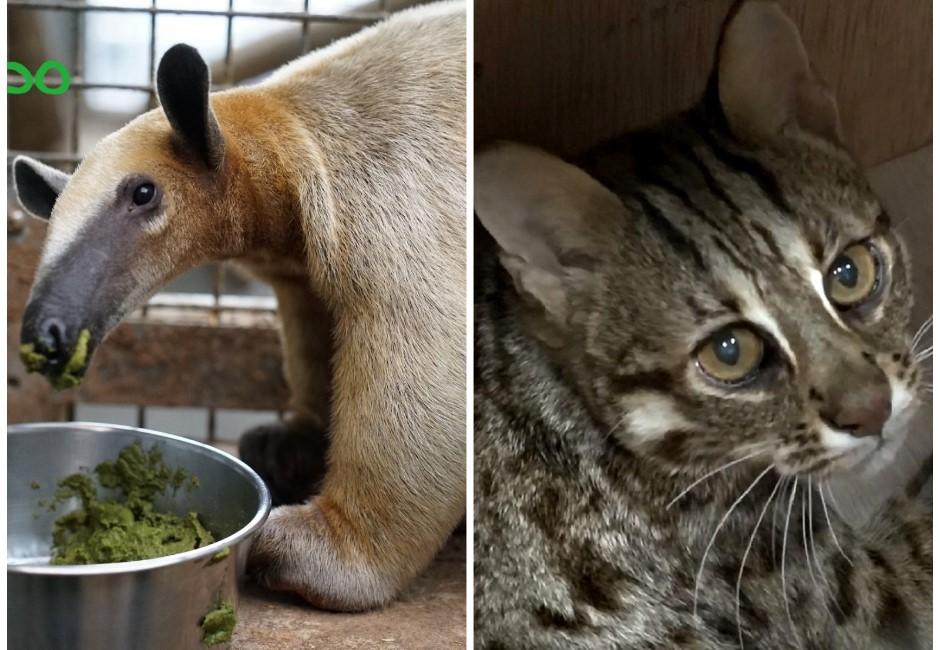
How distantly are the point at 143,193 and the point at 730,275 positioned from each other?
591mm

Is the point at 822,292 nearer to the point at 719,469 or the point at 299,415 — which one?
the point at 719,469

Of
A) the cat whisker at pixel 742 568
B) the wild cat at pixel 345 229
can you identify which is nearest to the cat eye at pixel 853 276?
the cat whisker at pixel 742 568

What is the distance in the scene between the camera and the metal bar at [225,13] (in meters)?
1.08

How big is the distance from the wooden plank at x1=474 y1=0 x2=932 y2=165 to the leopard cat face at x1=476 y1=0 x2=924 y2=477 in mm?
24

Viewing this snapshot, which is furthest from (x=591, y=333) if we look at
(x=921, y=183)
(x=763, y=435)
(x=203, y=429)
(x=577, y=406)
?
(x=203, y=429)

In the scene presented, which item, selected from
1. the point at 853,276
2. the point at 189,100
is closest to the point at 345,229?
the point at 189,100

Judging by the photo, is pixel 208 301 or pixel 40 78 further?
pixel 208 301

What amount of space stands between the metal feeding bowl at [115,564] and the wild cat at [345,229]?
64 millimetres

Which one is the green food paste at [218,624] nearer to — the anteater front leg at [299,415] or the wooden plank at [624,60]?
the anteater front leg at [299,415]

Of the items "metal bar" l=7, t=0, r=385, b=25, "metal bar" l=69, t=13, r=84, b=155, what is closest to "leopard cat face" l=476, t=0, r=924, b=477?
"metal bar" l=7, t=0, r=385, b=25

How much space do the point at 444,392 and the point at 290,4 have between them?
447 millimetres

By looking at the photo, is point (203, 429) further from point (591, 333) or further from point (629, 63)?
point (629, 63)

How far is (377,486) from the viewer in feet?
3.66

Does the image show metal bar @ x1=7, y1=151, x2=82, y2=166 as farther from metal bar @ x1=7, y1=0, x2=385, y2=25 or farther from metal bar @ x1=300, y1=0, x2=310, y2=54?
metal bar @ x1=300, y1=0, x2=310, y2=54
